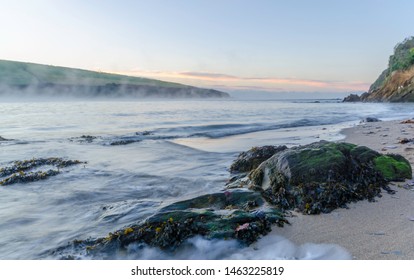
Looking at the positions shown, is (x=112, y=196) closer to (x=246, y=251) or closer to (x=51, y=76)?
(x=246, y=251)

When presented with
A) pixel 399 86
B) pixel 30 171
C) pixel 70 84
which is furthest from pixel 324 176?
pixel 70 84

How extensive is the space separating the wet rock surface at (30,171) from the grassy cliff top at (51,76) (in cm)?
9530

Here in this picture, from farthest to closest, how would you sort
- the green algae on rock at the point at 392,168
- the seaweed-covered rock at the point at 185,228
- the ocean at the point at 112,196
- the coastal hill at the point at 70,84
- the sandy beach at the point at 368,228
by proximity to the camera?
the coastal hill at the point at 70,84 → the green algae on rock at the point at 392,168 → the seaweed-covered rock at the point at 185,228 → the ocean at the point at 112,196 → the sandy beach at the point at 368,228

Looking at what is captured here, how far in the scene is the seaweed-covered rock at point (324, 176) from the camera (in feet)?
15.7

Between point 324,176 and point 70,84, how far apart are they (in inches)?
4216

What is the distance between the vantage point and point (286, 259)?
3.44m

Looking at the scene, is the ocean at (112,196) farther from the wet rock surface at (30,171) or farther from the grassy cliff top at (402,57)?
the grassy cliff top at (402,57)

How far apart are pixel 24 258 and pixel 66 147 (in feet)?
30.9

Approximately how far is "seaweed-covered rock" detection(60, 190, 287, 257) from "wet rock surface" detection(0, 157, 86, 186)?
4291 mm

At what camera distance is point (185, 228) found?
4.04 metres

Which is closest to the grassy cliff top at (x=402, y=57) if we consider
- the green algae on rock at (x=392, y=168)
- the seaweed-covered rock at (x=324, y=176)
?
the green algae on rock at (x=392, y=168)

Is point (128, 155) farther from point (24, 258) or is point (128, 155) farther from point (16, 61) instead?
point (16, 61)

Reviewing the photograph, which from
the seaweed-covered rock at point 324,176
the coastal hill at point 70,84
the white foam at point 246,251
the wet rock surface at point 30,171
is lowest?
the wet rock surface at point 30,171

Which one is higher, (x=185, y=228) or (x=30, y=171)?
(x=185, y=228)
